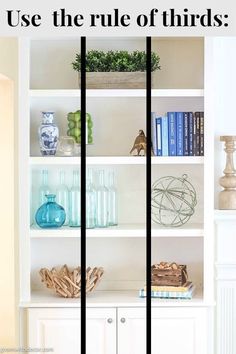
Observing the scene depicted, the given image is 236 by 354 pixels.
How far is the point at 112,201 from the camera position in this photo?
5.52ft

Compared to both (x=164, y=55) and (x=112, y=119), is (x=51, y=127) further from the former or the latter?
(x=164, y=55)

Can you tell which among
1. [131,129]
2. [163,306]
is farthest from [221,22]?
[131,129]

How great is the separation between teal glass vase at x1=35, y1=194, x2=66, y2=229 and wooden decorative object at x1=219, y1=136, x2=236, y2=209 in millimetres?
366

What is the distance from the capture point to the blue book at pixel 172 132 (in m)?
1.55

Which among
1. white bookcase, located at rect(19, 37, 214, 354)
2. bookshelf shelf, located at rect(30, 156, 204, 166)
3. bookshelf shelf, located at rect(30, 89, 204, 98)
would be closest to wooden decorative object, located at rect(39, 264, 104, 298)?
white bookcase, located at rect(19, 37, 214, 354)

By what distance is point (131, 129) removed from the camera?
5.54 feet

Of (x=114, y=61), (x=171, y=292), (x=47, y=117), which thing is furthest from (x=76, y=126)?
(x=171, y=292)

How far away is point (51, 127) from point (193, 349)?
1.93 ft

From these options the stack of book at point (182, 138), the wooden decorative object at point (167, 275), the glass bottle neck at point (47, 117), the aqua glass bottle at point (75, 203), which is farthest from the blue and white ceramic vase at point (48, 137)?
the wooden decorative object at point (167, 275)

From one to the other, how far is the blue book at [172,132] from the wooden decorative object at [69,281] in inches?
12.5

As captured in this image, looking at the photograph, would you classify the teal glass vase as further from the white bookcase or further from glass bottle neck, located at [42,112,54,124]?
glass bottle neck, located at [42,112,54,124]

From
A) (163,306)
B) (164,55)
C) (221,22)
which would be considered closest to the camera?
(221,22)

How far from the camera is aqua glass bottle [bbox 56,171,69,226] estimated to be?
163 cm

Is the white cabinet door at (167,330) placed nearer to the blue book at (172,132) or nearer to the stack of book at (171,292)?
the stack of book at (171,292)
